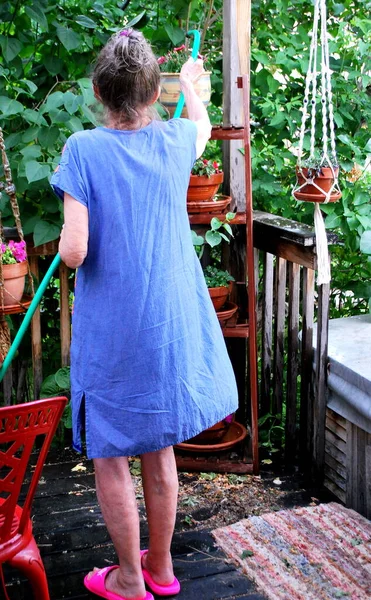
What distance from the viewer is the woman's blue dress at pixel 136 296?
1901mm

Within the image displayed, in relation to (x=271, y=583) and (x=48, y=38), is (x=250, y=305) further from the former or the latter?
(x=48, y=38)

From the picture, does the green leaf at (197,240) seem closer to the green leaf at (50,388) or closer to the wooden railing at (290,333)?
the wooden railing at (290,333)

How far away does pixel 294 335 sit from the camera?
313 centimetres

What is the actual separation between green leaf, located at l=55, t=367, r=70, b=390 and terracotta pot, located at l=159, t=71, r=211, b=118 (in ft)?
3.76

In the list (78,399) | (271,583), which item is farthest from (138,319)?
(271,583)

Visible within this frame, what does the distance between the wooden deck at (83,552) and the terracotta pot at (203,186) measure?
1.18 meters

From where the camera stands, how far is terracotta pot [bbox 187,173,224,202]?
9.48 feet

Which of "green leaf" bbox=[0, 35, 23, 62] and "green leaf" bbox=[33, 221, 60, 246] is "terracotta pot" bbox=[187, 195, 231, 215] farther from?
"green leaf" bbox=[0, 35, 23, 62]

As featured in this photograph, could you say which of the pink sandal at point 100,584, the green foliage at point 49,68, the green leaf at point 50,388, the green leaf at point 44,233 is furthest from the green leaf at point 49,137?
the pink sandal at point 100,584

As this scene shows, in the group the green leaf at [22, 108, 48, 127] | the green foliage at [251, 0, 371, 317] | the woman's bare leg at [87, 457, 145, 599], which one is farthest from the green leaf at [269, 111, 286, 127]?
the woman's bare leg at [87, 457, 145, 599]

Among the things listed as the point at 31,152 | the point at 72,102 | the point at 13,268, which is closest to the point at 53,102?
the point at 72,102

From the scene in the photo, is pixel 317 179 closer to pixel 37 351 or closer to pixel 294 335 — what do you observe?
pixel 294 335

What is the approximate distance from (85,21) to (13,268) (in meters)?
1.03

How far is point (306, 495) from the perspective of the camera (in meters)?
2.94
